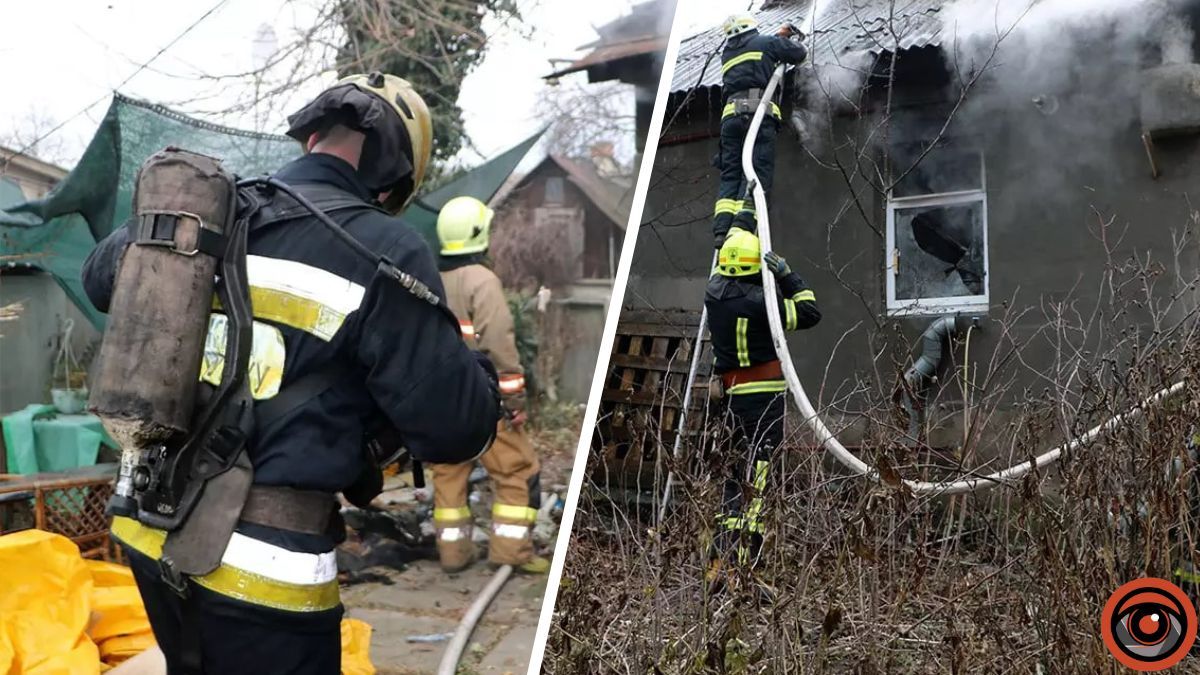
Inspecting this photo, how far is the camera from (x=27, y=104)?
8.41 feet

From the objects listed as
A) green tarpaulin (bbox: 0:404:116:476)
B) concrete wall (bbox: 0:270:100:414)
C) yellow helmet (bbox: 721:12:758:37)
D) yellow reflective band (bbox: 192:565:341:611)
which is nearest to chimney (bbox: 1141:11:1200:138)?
yellow helmet (bbox: 721:12:758:37)

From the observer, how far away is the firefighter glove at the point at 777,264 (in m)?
1.89

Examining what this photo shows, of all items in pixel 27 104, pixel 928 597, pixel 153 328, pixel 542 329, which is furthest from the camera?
pixel 27 104

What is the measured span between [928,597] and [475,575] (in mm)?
1033

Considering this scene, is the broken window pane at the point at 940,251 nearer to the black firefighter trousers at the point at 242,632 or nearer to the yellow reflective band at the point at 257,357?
the yellow reflective band at the point at 257,357

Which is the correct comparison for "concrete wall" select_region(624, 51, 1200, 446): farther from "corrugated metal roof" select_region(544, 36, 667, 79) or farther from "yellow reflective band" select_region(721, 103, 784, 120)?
"corrugated metal roof" select_region(544, 36, 667, 79)

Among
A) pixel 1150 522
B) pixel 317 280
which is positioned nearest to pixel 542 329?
pixel 317 280

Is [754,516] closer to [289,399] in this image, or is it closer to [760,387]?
[760,387]

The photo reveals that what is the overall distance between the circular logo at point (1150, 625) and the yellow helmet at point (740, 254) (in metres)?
0.88

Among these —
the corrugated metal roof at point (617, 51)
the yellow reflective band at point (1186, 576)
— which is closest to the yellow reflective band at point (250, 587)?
the corrugated metal roof at point (617, 51)

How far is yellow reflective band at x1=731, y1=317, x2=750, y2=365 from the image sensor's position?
1926mm

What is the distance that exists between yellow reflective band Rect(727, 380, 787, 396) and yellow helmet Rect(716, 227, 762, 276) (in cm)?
22

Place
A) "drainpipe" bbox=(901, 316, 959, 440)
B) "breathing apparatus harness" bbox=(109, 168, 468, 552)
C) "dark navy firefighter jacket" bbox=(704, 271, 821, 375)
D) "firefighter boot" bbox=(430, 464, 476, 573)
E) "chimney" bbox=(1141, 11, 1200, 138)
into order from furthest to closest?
"firefighter boot" bbox=(430, 464, 476, 573)
"dark navy firefighter jacket" bbox=(704, 271, 821, 375)
"drainpipe" bbox=(901, 316, 959, 440)
"breathing apparatus harness" bbox=(109, 168, 468, 552)
"chimney" bbox=(1141, 11, 1200, 138)

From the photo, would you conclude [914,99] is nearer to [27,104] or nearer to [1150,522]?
[1150,522]
